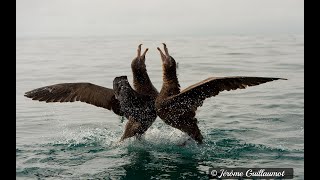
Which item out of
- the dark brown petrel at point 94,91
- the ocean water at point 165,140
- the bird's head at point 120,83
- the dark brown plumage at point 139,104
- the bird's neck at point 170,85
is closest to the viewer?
the ocean water at point 165,140

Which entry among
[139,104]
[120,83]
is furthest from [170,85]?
[120,83]

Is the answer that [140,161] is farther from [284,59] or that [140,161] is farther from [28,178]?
[284,59]

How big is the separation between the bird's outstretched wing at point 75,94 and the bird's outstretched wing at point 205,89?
140cm

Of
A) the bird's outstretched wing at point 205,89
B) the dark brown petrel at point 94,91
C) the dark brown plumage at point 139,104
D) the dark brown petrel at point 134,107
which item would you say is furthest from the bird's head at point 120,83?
the dark brown petrel at point 94,91

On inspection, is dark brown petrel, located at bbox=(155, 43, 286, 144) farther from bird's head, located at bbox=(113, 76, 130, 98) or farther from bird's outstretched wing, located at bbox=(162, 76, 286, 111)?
bird's head, located at bbox=(113, 76, 130, 98)

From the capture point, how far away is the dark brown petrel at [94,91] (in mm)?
9812

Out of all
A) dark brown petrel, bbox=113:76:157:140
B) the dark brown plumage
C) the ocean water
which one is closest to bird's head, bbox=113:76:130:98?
dark brown petrel, bbox=113:76:157:140

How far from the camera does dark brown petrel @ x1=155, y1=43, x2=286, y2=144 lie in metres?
8.69

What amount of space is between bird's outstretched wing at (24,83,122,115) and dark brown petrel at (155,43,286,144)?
1181 mm

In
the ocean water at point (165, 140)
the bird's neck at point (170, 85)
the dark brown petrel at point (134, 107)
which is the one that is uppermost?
the bird's neck at point (170, 85)

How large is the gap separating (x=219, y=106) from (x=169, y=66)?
4565mm

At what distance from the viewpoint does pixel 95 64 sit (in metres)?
24.1

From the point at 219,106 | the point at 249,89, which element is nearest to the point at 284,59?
the point at 249,89

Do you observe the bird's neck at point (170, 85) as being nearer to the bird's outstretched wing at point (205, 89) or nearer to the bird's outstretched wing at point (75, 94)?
the bird's outstretched wing at point (205, 89)
